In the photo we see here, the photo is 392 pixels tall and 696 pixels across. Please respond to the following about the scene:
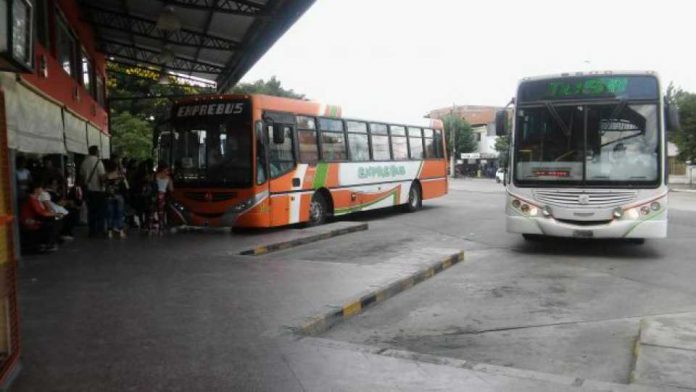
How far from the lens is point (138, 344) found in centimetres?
499

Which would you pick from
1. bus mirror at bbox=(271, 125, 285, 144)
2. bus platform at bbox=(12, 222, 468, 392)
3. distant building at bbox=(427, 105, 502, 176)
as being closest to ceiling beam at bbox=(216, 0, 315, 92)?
bus mirror at bbox=(271, 125, 285, 144)

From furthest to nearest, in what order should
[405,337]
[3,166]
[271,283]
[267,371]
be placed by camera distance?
1. [271,283]
2. [405,337]
3. [267,371]
4. [3,166]

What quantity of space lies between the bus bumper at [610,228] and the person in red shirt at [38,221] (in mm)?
7617

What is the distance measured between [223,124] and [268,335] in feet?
24.5

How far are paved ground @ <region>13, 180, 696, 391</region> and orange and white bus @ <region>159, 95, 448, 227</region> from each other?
119cm

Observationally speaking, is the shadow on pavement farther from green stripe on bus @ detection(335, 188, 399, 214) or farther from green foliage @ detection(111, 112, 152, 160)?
green foliage @ detection(111, 112, 152, 160)

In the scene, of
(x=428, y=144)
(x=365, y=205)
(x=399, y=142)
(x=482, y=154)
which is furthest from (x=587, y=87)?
(x=482, y=154)

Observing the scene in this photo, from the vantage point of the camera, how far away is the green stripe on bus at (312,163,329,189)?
543 inches

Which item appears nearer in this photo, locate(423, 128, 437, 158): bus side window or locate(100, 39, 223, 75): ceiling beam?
locate(423, 128, 437, 158): bus side window

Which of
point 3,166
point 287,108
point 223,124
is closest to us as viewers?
point 3,166

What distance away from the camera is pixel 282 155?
12672mm

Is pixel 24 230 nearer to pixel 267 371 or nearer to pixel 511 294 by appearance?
pixel 267 371

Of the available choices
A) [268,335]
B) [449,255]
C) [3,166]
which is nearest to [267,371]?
[268,335]

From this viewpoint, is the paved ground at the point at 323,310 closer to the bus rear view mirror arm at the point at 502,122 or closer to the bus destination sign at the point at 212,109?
the bus rear view mirror arm at the point at 502,122
